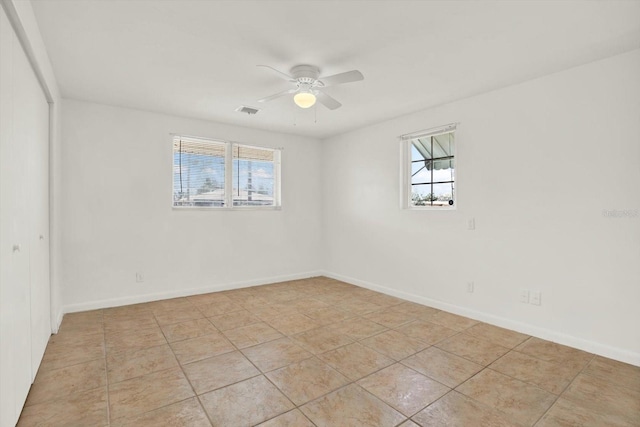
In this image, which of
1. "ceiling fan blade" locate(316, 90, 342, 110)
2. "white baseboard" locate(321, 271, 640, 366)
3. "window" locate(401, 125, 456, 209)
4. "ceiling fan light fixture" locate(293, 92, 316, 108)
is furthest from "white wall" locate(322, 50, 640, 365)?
"ceiling fan light fixture" locate(293, 92, 316, 108)

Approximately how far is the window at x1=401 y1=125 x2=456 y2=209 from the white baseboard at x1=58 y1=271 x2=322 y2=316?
2.42m

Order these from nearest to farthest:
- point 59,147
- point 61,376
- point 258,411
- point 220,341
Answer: point 258,411 → point 61,376 → point 220,341 → point 59,147

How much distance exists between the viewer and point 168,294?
4.34 meters

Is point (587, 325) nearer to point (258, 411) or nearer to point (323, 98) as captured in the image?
point (258, 411)

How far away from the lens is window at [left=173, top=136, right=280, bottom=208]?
4527 millimetres

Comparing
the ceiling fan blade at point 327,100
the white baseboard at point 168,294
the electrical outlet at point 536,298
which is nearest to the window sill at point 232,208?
the white baseboard at point 168,294

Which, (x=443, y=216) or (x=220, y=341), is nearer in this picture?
(x=220, y=341)

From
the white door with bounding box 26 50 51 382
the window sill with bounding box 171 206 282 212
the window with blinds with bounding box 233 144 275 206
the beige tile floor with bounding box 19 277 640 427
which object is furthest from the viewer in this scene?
the window with blinds with bounding box 233 144 275 206

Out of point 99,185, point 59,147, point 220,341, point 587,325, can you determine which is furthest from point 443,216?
point 59,147

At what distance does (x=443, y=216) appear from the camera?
391 cm

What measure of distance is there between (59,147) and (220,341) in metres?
2.80

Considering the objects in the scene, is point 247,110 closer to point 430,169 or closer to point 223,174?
point 223,174

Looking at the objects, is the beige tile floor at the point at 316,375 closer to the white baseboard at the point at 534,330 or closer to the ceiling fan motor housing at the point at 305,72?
the white baseboard at the point at 534,330

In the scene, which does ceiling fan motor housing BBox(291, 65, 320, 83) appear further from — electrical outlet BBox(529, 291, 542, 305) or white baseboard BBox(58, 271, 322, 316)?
white baseboard BBox(58, 271, 322, 316)
